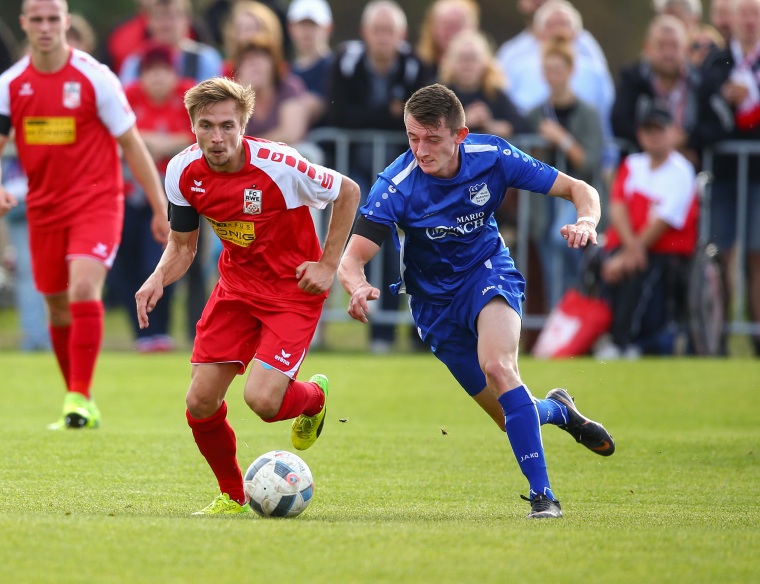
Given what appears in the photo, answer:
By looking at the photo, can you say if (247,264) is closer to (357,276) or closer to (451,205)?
(357,276)

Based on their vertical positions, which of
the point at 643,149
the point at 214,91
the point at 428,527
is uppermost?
the point at 214,91

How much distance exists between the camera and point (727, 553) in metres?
5.34

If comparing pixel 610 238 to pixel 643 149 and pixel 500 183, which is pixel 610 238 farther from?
pixel 500 183

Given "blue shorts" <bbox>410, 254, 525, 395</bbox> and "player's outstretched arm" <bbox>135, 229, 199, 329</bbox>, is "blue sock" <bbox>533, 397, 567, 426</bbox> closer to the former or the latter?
"blue shorts" <bbox>410, 254, 525, 395</bbox>

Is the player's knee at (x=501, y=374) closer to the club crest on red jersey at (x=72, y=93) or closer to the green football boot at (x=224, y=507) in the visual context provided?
the green football boot at (x=224, y=507)

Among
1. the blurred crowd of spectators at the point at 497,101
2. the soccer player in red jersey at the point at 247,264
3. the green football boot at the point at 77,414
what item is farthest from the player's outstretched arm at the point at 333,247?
the blurred crowd of spectators at the point at 497,101

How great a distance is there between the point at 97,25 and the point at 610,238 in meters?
16.1

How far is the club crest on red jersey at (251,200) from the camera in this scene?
6.77 m

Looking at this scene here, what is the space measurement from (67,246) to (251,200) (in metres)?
3.08

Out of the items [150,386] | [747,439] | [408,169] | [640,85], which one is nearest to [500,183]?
[408,169]

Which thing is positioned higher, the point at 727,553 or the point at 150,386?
the point at 727,553

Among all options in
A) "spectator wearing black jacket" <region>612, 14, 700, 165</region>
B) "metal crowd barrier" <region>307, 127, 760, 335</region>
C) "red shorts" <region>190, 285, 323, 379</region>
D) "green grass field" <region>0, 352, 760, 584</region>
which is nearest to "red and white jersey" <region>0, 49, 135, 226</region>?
"green grass field" <region>0, 352, 760, 584</region>

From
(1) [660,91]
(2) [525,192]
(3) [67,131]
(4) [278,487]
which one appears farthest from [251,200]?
(1) [660,91]

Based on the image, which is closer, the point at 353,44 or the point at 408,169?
the point at 408,169
